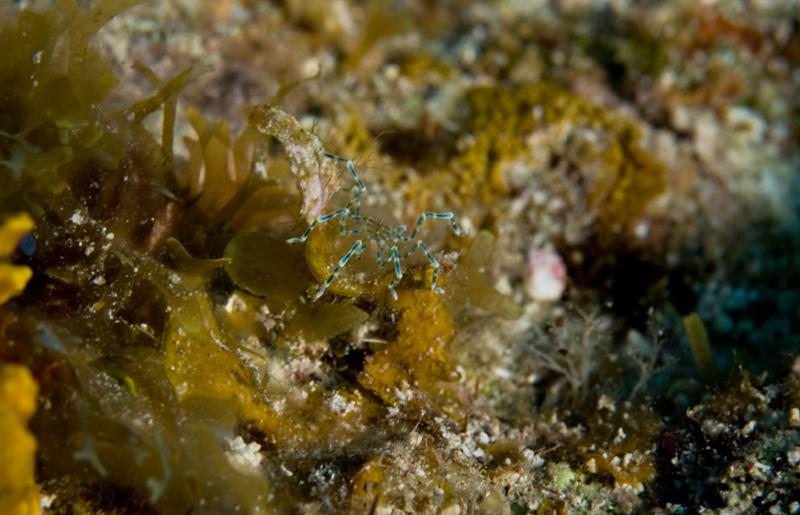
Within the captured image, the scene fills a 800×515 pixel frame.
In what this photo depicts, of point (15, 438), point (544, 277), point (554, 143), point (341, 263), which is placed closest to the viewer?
point (15, 438)

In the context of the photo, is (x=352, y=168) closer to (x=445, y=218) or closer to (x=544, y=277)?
(x=445, y=218)

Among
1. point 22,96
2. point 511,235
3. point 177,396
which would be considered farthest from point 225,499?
point 511,235

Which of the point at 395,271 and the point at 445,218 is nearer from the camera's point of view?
the point at 395,271

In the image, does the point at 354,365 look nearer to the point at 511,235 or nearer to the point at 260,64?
the point at 511,235

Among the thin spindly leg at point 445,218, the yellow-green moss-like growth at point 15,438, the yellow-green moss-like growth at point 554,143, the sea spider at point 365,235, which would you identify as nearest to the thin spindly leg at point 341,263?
the sea spider at point 365,235

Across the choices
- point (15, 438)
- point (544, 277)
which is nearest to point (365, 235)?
point (15, 438)

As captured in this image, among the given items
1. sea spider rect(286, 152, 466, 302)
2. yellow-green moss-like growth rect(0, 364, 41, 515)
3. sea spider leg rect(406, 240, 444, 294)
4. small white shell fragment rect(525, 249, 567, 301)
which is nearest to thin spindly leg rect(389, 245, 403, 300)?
sea spider rect(286, 152, 466, 302)

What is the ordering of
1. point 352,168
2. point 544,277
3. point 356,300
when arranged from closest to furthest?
point 352,168 < point 356,300 < point 544,277

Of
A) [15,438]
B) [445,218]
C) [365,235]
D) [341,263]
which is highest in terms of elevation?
[445,218]

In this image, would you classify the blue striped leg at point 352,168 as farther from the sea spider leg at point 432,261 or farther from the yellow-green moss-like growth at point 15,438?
the yellow-green moss-like growth at point 15,438

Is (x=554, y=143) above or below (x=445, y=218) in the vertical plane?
above
